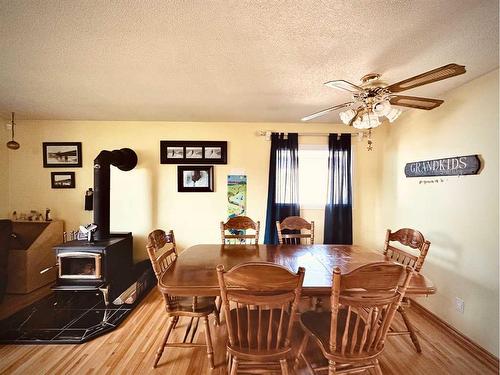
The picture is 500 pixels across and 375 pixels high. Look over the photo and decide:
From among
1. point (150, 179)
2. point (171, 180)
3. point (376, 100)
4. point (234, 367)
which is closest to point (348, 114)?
point (376, 100)

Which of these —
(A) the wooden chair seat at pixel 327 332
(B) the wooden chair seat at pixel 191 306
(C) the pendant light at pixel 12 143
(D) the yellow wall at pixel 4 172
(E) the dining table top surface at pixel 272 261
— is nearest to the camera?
(A) the wooden chair seat at pixel 327 332

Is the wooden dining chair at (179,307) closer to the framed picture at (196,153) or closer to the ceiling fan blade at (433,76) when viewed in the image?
the framed picture at (196,153)

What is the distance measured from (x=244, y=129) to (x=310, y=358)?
2.89m

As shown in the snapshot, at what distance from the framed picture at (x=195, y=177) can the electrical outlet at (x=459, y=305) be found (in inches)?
122

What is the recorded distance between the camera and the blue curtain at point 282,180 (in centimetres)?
316

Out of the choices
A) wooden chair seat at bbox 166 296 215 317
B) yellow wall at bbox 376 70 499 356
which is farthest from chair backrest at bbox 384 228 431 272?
wooden chair seat at bbox 166 296 215 317

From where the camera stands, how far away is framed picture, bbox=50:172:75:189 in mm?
3195

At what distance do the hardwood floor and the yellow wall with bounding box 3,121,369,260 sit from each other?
1439mm

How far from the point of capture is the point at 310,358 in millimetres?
1699

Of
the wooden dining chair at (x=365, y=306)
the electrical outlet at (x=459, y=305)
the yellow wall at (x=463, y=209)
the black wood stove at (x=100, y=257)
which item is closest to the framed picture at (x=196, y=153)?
the black wood stove at (x=100, y=257)

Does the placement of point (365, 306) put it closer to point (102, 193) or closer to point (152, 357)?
point (152, 357)

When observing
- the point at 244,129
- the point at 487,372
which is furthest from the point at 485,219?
the point at 244,129

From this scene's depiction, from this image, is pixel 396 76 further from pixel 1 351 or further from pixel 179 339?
pixel 1 351

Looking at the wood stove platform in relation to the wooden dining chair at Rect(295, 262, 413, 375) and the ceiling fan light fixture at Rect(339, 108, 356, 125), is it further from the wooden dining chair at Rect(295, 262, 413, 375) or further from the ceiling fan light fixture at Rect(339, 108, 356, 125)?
the ceiling fan light fixture at Rect(339, 108, 356, 125)
